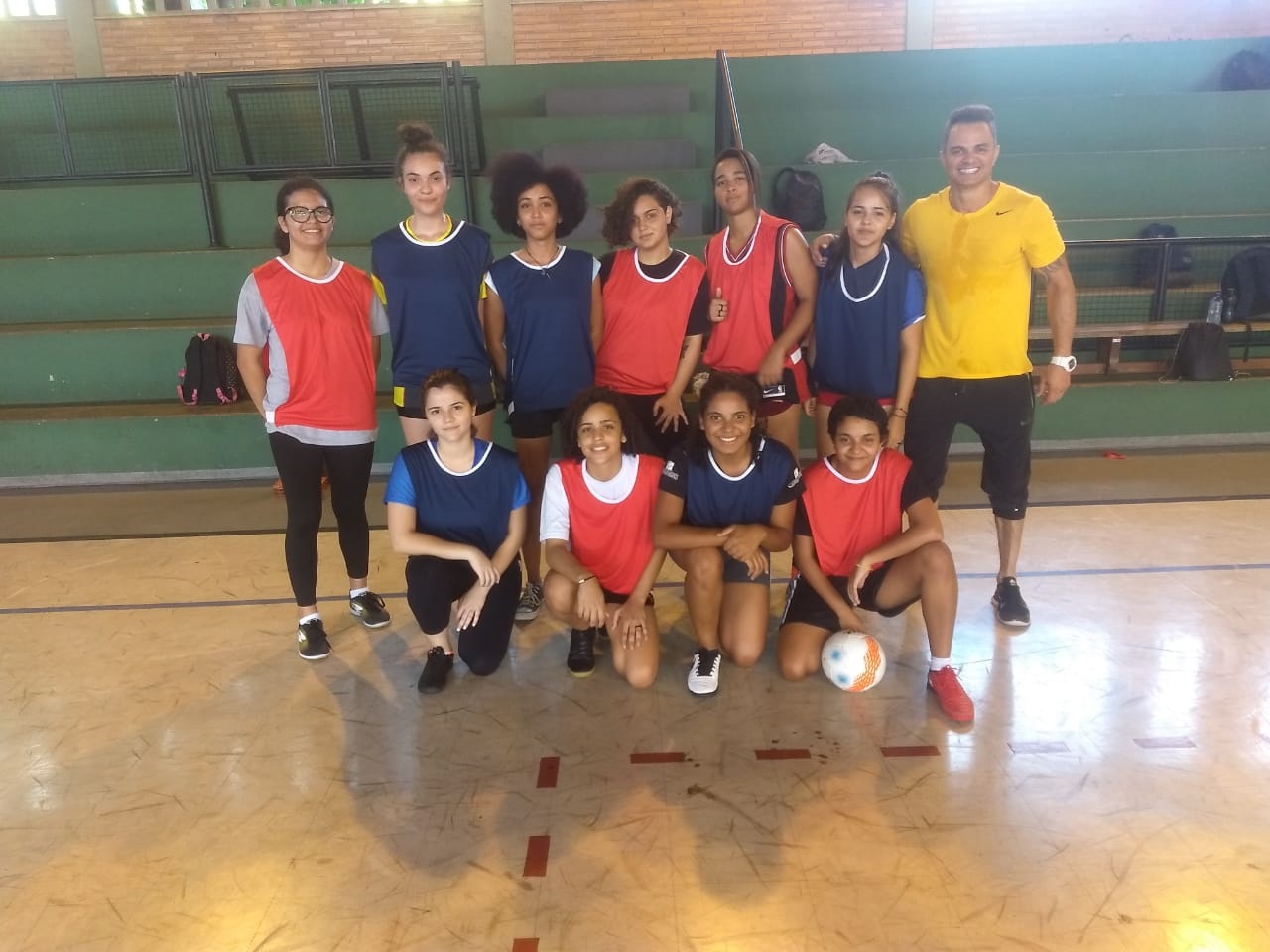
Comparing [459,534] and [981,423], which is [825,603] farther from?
[459,534]

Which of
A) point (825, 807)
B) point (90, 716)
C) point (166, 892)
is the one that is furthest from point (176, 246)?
point (825, 807)

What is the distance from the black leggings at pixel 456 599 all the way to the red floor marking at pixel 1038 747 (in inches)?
Answer: 57.8

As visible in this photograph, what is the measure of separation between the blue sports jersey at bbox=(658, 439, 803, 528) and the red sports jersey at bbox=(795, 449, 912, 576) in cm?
7

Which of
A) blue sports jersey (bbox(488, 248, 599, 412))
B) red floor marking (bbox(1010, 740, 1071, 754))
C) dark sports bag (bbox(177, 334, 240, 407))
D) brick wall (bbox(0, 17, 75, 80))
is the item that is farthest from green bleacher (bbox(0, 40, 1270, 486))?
red floor marking (bbox(1010, 740, 1071, 754))

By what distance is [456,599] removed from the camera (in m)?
2.68

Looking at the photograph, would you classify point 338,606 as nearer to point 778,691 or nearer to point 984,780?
point 778,691

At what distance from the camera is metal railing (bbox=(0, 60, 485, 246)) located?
20.3 feet

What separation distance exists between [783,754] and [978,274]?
1519mm

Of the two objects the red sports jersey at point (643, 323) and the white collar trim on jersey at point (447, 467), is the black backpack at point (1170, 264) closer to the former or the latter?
the red sports jersey at point (643, 323)

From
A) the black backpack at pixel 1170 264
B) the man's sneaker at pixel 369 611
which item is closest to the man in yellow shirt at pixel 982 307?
the man's sneaker at pixel 369 611

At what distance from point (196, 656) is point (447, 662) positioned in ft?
2.94

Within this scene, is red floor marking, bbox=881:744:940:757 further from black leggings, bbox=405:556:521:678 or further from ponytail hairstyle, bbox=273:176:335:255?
ponytail hairstyle, bbox=273:176:335:255

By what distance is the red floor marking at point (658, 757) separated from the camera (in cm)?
221

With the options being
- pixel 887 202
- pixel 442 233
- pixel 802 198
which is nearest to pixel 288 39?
pixel 802 198
